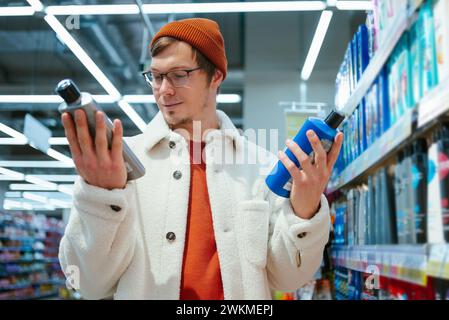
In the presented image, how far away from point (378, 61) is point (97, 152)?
820mm

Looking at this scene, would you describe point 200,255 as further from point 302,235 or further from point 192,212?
point 302,235

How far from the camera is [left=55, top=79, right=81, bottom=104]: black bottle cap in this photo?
775 mm

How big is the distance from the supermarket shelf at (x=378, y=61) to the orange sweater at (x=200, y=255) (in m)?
0.59

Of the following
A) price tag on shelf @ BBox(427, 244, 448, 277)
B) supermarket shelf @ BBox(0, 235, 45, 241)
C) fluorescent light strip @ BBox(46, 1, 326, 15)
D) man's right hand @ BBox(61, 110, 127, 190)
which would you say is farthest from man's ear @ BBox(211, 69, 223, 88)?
supermarket shelf @ BBox(0, 235, 45, 241)

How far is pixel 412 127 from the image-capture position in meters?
0.89

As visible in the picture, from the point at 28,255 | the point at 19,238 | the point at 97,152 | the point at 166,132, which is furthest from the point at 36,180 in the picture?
the point at 28,255

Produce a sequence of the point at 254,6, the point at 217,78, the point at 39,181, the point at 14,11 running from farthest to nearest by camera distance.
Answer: the point at 39,181 → the point at 254,6 → the point at 14,11 → the point at 217,78

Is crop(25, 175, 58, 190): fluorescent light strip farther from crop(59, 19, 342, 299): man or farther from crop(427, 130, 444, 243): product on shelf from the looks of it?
crop(427, 130, 444, 243): product on shelf

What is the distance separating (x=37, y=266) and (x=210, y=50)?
1051 centimetres

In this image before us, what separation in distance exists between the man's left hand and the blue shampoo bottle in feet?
0.07

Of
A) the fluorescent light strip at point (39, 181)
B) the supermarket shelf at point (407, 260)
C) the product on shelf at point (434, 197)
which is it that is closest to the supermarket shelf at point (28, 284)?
the fluorescent light strip at point (39, 181)

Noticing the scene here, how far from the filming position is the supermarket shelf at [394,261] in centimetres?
86

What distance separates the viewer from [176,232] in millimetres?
1031

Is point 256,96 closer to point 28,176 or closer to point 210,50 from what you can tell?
point 210,50
